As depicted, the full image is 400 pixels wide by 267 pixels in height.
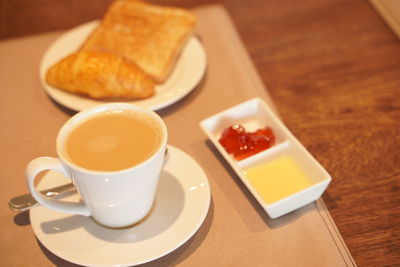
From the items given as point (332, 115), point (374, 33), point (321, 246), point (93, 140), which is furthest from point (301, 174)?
point (374, 33)

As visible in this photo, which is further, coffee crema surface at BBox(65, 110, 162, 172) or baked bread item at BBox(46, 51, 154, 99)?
baked bread item at BBox(46, 51, 154, 99)

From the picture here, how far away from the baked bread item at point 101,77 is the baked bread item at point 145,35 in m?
0.08

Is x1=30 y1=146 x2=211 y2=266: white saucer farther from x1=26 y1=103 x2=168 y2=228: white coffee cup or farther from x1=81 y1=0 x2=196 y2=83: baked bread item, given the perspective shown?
x1=81 y1=0 x2=196 y2=83: baked bread item

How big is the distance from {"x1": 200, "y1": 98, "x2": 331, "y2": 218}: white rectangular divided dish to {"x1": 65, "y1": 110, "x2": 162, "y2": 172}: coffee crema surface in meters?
0.23

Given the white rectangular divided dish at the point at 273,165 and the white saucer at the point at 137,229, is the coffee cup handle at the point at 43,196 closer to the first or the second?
the white saucer at the point at 137,229

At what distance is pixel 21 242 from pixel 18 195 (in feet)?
0.43

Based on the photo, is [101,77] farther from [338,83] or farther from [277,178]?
[338,83]

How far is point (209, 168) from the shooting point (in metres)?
0.98

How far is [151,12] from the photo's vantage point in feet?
4.61

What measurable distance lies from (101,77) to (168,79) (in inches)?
8.5

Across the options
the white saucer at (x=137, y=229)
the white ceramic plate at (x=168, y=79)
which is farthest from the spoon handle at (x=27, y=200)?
the white ceramic plate at (x=168, y=79)

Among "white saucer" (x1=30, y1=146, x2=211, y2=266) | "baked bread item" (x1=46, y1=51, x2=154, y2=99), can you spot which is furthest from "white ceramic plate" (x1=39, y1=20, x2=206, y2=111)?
"white saucer" (x1=30, y1=146, x2=211, y2=266)

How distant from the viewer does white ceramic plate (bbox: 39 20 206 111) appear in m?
1.12

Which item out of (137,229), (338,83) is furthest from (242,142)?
(338,83)
